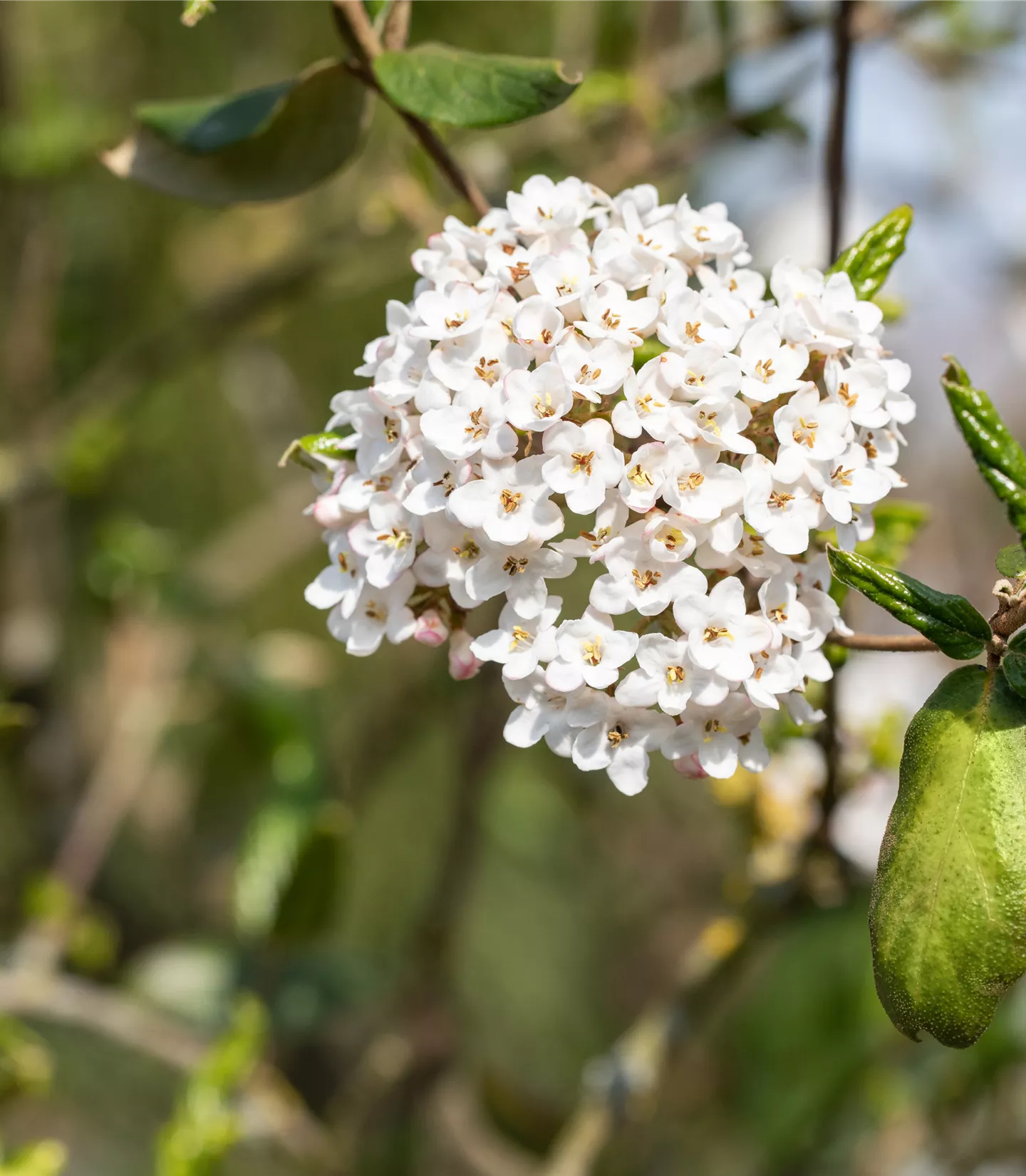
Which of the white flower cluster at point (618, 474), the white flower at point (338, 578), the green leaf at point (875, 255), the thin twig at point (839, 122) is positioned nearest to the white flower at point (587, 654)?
the white flower cluster at point (618, 474)

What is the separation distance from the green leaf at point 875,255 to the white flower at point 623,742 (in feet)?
0.84

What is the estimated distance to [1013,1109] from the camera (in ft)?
4.09

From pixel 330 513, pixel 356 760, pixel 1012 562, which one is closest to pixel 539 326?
pixel 330 513

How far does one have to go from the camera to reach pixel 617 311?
18.4 inches

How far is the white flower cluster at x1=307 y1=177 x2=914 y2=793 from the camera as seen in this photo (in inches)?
17.6

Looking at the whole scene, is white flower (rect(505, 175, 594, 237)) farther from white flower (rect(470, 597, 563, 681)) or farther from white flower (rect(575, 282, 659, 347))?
white flower (rect(470, 597, 563, 681))

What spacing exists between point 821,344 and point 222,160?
362 mm

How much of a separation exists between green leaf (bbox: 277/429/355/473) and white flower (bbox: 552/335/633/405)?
0.37 ft

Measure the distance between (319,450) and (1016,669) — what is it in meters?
0.33

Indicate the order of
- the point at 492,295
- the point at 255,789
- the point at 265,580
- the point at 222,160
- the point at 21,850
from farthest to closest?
the point at 265,580, the point at 21,850, the point at 255,789, the point at 222,160, the point at 492,295

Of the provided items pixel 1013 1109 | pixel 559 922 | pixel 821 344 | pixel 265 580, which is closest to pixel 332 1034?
pixel 559 922

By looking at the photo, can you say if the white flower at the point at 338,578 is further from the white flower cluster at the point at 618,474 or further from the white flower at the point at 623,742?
the white flower at the point at 623,742

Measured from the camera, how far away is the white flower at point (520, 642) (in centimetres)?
46

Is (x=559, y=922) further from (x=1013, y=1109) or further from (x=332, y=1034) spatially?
(x=1013, y=1109)
